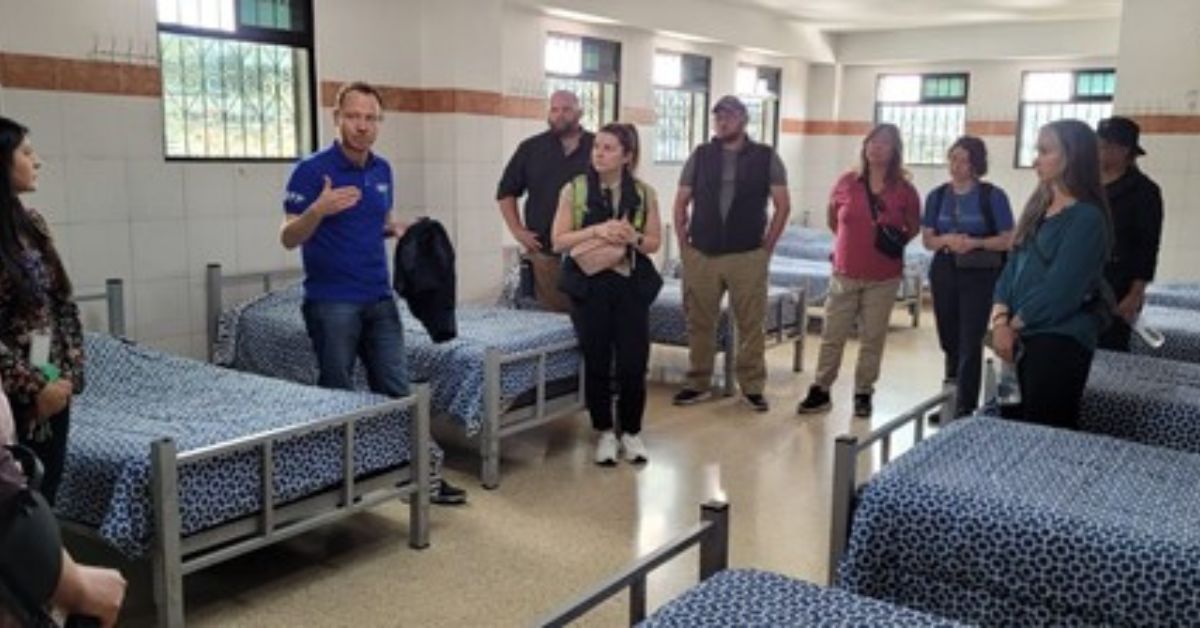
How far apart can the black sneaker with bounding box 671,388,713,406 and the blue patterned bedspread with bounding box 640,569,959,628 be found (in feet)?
10.9

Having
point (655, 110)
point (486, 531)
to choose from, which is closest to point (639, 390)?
point (486, 531)

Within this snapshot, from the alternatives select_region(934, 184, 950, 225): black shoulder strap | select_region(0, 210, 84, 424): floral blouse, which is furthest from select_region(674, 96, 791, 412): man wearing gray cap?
select_region(0, 210, 84, 424): floral blouse

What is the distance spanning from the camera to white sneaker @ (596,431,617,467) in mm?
4172

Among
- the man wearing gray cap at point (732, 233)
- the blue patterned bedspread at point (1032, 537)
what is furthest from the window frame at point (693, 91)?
the blue patterned bedspread at point (1032, 537)

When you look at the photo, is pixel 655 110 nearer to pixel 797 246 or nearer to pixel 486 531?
pixel 797 246

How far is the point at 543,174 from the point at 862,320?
1.72 m

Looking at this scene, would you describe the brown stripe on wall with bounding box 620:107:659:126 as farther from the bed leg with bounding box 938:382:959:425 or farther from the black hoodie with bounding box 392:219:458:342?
the bed leg with bounding box 938:382:959:425

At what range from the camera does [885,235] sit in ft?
15.5

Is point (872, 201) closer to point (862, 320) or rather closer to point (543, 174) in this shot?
point (862, 320)

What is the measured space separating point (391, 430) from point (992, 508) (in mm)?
1853

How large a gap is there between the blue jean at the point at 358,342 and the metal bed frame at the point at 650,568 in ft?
5.49

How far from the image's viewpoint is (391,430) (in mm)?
3195

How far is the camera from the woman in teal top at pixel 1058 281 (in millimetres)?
2703

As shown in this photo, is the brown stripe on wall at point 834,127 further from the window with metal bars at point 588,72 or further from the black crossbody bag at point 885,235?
the black crossbody bag at point 885,235
